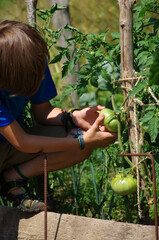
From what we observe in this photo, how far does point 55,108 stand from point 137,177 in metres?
0.74

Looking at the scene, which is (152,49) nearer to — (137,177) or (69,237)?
(137,177)

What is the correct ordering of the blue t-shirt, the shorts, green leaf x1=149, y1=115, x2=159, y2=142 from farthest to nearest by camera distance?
the shorts, the blue t-shirt, green leaf x1=149, y1=115, x2=159, y2=142

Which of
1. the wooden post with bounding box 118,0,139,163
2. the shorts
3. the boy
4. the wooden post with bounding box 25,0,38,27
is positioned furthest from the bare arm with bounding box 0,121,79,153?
the wooden post with bounding box 25,0,38,27

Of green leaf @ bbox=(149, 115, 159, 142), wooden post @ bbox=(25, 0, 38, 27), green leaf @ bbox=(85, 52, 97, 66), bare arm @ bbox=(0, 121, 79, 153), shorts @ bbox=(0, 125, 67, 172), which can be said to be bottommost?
shorts @ bbox=(0, 125, 67, 172)

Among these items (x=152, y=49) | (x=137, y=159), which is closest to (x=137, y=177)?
(x=137, y=159)

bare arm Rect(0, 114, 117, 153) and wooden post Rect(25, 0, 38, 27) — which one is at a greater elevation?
wooden post Rect(25, 0, 38, 27)

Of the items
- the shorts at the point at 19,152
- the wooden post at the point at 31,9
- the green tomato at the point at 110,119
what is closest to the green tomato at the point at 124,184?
the green tomato at the point at 110,119

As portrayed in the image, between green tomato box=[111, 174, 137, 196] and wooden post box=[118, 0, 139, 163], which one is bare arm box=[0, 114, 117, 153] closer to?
wooden post box=[118, 0, 139, 163]

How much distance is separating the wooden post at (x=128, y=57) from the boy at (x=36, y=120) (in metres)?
0.14

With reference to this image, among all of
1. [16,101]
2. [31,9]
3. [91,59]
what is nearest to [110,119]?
[91,59]

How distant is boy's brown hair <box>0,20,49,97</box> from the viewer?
1668 millimetres

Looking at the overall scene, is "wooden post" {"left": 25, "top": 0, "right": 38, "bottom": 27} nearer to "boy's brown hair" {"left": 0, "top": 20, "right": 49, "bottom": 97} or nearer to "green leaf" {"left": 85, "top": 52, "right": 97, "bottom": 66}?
"boy's brown hair" {"left": 0, "top": 20, "right": 49, "bottom": 97}

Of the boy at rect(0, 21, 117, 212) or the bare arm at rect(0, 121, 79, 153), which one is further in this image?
the bare arm at rect(0, 121, 79, 153)

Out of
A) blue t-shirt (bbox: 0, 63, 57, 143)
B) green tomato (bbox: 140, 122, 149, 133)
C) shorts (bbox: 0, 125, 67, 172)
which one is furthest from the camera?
shorts (bbox: 0, 125, 67, 172)
